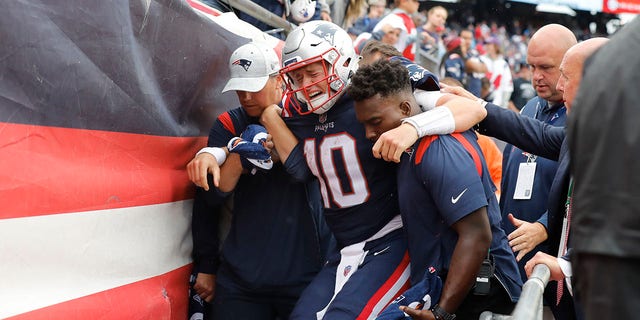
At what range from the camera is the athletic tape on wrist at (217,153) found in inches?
137

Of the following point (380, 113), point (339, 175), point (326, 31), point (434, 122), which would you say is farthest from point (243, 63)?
point (434, 122)

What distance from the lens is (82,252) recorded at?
2.79 m

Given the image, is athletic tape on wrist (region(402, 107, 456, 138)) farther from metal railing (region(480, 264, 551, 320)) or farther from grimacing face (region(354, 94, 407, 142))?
metal railing (region(480, 264, 551, 320))

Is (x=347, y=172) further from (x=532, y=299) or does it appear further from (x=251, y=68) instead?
(x=532, y=299)

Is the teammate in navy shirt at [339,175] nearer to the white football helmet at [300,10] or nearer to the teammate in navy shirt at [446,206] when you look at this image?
the teammate in navy shirt at [446,206]

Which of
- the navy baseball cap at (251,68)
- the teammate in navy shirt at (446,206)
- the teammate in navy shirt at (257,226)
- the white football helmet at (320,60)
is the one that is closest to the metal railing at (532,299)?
the teammate in navy shirt at (446,206)

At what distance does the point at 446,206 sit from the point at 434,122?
33 centimetres

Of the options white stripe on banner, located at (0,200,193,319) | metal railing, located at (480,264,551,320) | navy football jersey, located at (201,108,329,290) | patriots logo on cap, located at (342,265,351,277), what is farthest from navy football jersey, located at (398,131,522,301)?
white stripe on banner, located at (0,200,193,319)

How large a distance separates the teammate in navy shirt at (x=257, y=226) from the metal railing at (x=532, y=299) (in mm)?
1343

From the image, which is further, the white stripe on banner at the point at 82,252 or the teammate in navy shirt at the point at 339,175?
the teammate in navy shirt at the point at 339,175

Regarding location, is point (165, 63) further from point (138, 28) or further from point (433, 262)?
point (433, 262)

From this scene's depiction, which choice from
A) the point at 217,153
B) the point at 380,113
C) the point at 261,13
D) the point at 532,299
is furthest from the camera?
the point at 261,13

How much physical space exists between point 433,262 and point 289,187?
0.96m

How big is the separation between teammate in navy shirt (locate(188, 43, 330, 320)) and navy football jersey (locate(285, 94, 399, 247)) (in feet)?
0.88
